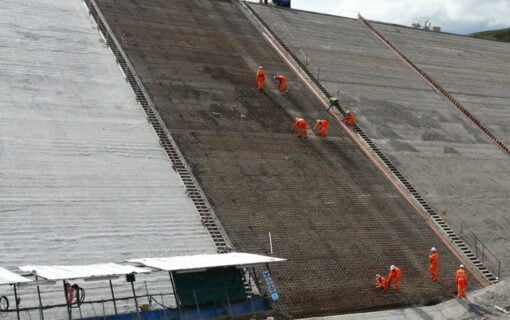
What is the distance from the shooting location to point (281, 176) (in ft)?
70.1

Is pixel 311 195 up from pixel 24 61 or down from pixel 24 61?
down

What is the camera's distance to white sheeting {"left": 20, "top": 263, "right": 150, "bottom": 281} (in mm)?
11336

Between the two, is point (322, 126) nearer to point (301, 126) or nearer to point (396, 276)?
point (301, 126)

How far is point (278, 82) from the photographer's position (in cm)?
2789

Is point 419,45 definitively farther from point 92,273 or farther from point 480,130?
point 92,273

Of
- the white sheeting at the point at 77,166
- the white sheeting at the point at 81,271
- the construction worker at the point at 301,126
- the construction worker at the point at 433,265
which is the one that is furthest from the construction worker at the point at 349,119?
the white sheeting at the point at 81,271

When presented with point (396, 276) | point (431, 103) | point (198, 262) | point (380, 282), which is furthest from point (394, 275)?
point (431, 103)

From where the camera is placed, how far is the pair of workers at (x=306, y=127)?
2405 cm

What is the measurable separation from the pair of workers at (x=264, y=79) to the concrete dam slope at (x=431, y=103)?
3.05 meters

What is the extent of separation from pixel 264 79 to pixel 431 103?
885 centimetres

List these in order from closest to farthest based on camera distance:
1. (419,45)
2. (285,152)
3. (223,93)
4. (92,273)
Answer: (92,273)
(285,152)
(223,93)
(419,45)

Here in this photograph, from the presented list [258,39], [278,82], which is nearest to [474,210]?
[278,82]

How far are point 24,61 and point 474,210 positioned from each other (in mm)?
15742

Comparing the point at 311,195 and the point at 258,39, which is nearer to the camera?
the point at 311,195
